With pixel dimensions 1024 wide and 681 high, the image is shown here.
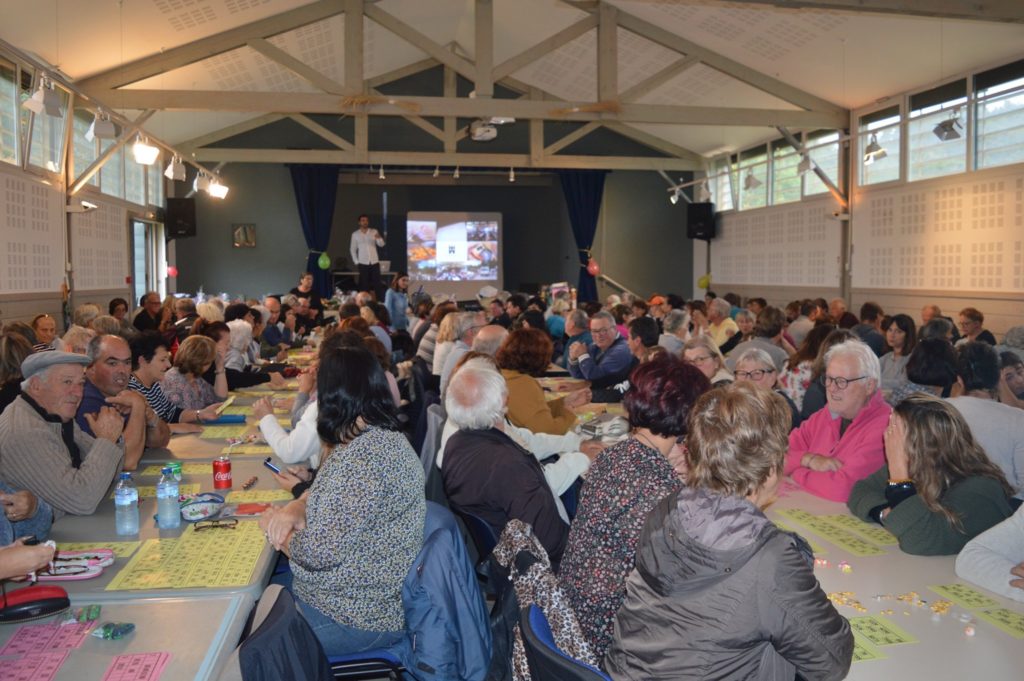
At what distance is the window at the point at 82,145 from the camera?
10.6 meters

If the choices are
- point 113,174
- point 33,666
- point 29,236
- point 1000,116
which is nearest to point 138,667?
point 33,666

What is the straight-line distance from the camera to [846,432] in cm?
329

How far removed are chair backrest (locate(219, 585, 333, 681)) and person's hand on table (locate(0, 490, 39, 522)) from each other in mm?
1136

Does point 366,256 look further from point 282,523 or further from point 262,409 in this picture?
point 282,523

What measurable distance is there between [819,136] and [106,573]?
41.1ft

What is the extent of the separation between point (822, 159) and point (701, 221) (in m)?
3.44

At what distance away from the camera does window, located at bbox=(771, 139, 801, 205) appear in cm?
1327

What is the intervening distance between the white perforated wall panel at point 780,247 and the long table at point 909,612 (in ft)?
34.0

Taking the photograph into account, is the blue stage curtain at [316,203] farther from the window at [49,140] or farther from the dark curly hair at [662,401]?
the dark curly hair at [662,401]

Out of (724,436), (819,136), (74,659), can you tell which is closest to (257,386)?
(74,659)

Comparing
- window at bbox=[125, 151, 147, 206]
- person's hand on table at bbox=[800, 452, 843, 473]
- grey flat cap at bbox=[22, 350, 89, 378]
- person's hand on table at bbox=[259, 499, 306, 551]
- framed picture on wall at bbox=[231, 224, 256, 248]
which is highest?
window at bbox=[125, 151, 147, 206]

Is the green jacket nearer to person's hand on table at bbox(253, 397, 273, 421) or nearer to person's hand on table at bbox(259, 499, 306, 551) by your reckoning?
person's hand on table at bbox(259, 499, 306, 551)

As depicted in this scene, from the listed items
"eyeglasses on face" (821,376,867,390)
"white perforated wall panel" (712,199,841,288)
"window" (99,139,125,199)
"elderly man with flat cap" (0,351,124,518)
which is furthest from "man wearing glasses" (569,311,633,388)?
"window" (99,139,125,199)

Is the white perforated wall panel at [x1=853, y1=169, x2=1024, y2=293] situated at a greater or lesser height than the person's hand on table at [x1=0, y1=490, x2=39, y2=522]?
greater
